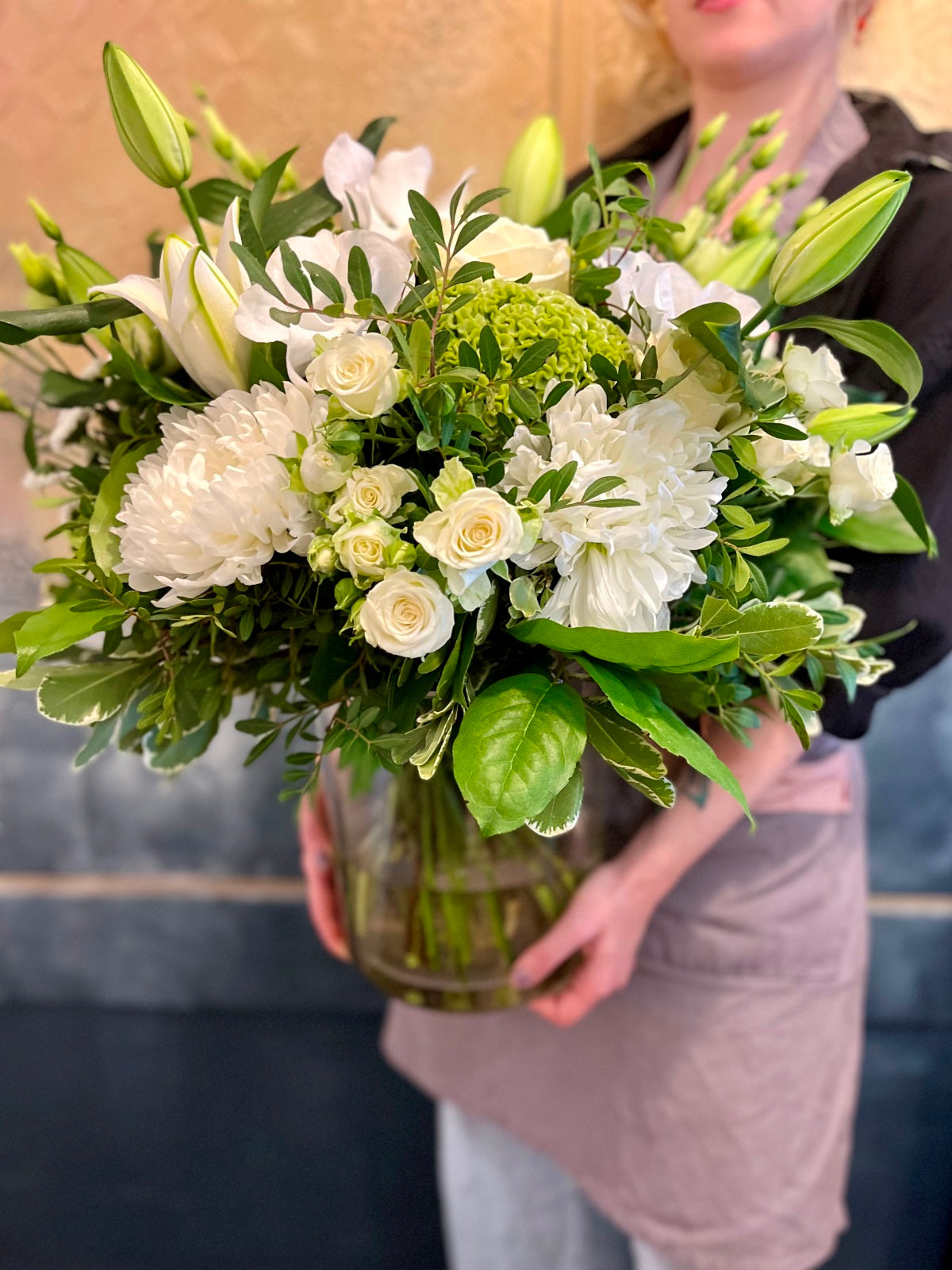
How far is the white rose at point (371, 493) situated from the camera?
0.36m

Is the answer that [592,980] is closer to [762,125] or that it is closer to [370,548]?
[370,548]

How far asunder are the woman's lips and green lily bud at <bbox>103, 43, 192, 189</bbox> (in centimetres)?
45

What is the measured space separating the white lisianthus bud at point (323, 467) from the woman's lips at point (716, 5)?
53 centimetres

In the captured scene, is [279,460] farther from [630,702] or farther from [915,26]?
[915,26]

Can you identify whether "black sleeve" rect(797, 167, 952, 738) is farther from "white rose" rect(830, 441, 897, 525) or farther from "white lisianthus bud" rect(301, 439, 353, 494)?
"white lisianthus bud" rect(301, 439, 353, 494)

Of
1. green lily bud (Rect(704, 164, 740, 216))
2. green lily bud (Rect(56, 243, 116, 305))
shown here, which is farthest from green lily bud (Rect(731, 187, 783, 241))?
green lily bud (Rect(56, 243, 116, 305))

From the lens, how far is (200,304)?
386mm

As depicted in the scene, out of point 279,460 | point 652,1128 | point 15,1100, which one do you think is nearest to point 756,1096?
point 652,1128

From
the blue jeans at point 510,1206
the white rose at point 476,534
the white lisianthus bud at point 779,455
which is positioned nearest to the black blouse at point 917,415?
the white lisianthus bud at point 779,455

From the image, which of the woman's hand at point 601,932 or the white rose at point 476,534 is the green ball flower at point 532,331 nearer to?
the white rose at point 476,534

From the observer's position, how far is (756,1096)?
0.76 meters

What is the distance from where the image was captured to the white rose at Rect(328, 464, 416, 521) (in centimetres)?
36

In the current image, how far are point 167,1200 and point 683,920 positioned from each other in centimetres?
94

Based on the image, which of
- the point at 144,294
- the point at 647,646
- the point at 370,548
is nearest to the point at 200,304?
the point at 144,294
